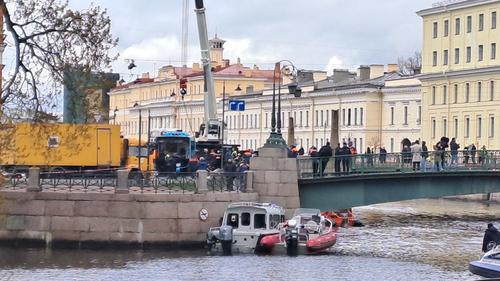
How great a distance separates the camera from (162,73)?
173250 mm

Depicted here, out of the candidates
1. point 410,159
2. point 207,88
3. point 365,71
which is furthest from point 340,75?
point 410,159

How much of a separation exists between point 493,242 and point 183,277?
1040 centimetres

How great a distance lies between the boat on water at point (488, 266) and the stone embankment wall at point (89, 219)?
35.7 feet

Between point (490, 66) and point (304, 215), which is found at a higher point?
point (490, 66)

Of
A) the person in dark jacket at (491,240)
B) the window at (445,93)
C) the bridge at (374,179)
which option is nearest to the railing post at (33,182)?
the bridge at (374,179)

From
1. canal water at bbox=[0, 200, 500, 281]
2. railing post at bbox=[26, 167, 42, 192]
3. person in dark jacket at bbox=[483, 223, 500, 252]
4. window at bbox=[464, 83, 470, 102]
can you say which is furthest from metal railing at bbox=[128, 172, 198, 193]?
window at bbox=[464, 83, 470, 102]

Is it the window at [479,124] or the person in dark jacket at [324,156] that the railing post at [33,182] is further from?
the window at [479,124]

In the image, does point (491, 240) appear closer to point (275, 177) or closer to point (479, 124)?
point (275, 177)

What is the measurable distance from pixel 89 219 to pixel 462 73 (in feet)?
230

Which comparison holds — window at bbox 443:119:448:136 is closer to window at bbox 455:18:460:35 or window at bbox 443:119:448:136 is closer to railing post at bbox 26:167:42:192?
window at bbox 455:18:460:35

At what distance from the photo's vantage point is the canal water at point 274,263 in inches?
1628

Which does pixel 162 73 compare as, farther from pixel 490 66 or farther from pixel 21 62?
pixel 21 62

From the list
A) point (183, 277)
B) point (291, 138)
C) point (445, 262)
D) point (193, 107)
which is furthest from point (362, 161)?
point (193, 107)

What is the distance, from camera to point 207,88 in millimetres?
68188
